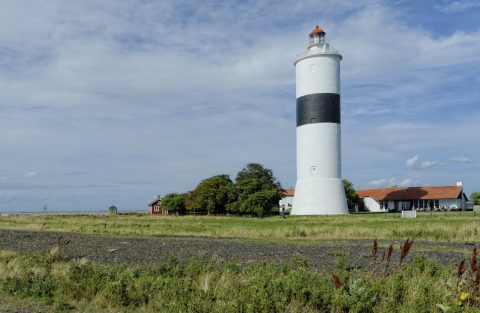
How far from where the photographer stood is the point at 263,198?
59844 millimetres

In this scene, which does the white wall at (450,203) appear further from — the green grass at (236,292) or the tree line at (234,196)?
the green grass at (236,292)

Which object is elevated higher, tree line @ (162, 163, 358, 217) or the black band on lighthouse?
the black band on lighthouse

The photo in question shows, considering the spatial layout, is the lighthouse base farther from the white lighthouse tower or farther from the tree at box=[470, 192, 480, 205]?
the tree at box=[470, 192, 480, 205]

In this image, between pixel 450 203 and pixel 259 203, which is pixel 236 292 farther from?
pixel 450 203

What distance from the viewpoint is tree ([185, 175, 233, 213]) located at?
6425cm

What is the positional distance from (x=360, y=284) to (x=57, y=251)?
33.5 feet

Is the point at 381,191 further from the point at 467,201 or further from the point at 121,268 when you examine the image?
the point at 121,268

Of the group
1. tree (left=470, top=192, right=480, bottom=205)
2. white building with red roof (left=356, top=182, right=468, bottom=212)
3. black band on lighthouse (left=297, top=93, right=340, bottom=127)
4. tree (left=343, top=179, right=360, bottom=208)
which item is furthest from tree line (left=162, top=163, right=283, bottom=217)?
tree (left=470, top=192, right=480, bottom=205)

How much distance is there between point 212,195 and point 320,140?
21.8 meters

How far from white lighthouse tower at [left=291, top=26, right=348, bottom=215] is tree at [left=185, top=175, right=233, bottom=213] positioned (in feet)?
57.3

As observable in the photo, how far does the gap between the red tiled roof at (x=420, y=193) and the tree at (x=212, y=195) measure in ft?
86.2

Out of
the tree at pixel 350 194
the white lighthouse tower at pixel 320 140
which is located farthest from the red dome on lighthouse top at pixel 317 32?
the tree at pixel 350 194

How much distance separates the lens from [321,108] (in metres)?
47.2

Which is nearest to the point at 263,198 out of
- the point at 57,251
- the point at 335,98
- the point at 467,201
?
the point at 335,98
